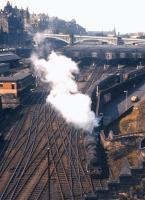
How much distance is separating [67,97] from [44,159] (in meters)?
15.1

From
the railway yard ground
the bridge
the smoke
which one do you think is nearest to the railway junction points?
the railway yard ground

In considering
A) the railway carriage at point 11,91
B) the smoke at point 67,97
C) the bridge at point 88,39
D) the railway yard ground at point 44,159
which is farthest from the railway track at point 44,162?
the bridge at point 88,39

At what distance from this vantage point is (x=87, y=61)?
3506 inches

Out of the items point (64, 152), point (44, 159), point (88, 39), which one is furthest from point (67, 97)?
point (88, 39)

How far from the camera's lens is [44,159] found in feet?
104

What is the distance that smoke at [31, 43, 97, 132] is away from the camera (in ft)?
123

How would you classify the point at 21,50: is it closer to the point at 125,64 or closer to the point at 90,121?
the point at 125,64

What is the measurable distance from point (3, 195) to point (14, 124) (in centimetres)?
1650

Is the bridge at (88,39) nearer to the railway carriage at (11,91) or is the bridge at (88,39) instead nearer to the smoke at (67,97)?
the smoke at (67,97)

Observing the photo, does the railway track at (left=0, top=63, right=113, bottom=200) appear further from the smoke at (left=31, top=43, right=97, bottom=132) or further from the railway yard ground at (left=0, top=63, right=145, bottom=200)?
the smoke at (left=31, top=43, right=97, bottom=132)

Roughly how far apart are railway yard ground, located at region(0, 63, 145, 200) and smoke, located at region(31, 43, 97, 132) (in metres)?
0.94

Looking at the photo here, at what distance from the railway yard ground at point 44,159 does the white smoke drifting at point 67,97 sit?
95 cm

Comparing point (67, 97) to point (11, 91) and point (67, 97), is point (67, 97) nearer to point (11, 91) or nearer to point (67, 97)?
A: point (67, 97)

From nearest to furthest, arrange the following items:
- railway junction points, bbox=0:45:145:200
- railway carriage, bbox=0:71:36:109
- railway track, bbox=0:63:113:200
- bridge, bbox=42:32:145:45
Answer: railway junction points, bbox=0:45:145:200 < railway track, bbox=0:63:113:200 < railway carriage, bbox=0:71:36:109 < bridge, bbox=42:32:145:45
